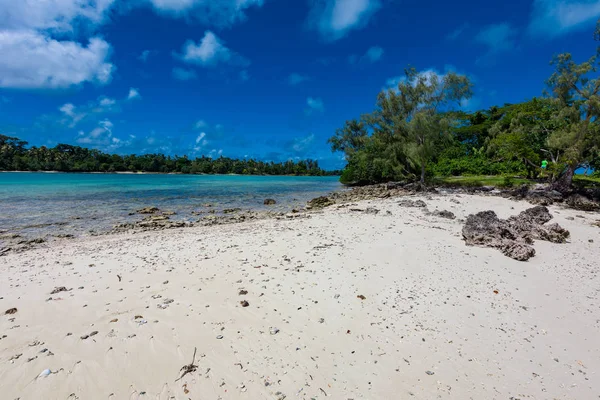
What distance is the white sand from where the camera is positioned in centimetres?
330

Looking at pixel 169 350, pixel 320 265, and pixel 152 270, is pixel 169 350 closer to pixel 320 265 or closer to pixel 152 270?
pixel 152 270

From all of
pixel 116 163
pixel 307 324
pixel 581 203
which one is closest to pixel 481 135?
pixel 581 203

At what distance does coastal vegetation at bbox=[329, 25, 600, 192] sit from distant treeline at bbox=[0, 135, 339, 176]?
10054 cm

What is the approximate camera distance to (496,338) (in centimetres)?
419

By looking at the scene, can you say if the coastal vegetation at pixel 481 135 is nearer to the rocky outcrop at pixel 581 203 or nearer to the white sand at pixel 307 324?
the rocky outcrop at pixel 581 203

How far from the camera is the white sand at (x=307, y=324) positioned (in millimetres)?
3303

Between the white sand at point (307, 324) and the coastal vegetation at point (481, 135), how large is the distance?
1518 cm

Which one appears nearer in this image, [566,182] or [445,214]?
[445,214]

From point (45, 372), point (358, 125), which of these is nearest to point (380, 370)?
point (45, 372)

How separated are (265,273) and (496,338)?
4576mm

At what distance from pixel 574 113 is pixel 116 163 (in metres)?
157

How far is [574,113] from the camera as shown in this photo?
17703mm

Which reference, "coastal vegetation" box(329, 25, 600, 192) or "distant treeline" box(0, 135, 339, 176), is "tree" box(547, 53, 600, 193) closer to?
"coastal vegetation" box(329, 25, 600, 192)

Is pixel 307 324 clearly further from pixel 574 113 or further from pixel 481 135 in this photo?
pixel 481 135
